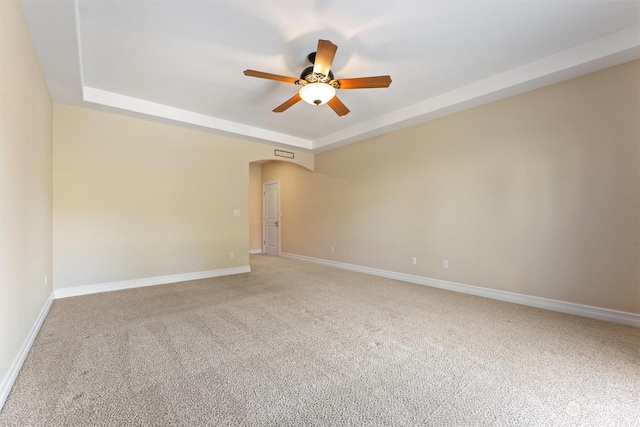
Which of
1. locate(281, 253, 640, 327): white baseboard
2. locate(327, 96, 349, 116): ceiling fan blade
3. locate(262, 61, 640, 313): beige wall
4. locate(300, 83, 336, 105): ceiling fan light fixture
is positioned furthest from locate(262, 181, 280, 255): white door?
locate(300, 83, 336, 105): ceiling fan light fixture

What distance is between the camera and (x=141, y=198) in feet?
14.4

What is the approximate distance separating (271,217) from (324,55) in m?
6.09

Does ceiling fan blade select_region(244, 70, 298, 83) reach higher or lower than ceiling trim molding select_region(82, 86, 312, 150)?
lower

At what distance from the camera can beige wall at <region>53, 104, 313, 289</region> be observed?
3812mm

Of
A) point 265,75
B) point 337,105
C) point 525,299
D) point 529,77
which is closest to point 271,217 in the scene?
point 337,105

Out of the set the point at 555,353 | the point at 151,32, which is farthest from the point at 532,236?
the point at 151,32

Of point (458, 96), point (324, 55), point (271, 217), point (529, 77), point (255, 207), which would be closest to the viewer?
point (324, 55)

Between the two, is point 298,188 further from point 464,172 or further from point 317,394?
point 317,394

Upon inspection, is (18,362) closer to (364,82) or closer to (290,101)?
(290,101)

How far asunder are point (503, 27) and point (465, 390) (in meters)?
3.04

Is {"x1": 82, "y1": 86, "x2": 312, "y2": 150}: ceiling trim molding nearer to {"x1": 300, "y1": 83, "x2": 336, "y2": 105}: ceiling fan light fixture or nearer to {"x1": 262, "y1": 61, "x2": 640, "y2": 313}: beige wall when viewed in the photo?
{"x1": 262, "y1": 61, "x2": 640, "y2": 313}: beige wall

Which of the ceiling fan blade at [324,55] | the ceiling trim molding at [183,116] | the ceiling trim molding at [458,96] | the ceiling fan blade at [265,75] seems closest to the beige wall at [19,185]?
the ceiling trim molding at [183,116]

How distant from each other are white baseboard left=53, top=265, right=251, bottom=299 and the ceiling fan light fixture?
11.9 ft

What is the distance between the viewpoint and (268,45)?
9.08 feet
